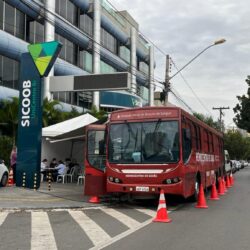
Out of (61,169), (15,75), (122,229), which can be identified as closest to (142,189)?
(122,229)

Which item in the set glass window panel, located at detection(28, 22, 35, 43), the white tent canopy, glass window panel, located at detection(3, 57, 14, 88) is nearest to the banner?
the white tent canopy

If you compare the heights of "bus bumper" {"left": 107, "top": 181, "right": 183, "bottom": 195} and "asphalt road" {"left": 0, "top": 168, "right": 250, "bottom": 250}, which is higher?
"bus bumper" {"left": 107, "top": 181, "right": 183, "bottom": 195}

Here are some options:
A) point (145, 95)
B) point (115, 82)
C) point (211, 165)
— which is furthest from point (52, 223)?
point (145, 95)

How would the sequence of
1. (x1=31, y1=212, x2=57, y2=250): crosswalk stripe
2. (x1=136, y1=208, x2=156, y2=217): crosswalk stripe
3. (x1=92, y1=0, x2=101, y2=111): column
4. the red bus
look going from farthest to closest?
(x1=92, y1=0, x2=101, y2=111): column → the red bus → (x1=136, y1=208, x2=156, y2=217): crosswalk stripe → (x1=31, y1=212, x2=57, y2=250): crosswalk stripe

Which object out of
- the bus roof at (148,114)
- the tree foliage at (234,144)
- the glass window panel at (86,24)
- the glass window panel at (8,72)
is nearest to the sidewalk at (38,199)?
the bus roof at (148,114)

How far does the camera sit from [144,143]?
1422 cm

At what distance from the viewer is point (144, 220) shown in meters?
11.7

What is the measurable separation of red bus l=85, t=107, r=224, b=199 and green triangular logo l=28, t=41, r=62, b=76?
4.62 m

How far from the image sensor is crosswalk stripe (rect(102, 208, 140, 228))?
10.9m

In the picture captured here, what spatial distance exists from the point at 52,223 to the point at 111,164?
397 cm

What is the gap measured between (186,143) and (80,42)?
3232cm

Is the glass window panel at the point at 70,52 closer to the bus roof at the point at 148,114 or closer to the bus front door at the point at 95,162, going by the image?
the bus front door at the point at 95,162

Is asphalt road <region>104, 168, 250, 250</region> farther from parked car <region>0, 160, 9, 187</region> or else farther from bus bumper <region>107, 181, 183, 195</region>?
parked car <region>0, 160, 9, 187</region>

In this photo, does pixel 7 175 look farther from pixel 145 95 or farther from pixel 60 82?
pixel 145 95
